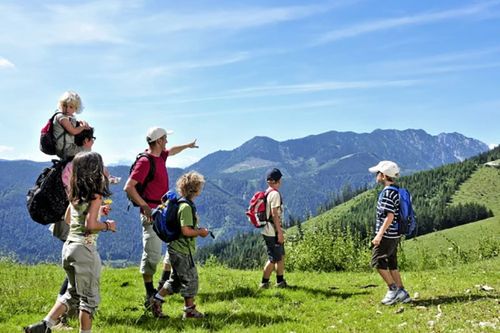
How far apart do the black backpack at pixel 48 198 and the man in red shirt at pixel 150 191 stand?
134cm

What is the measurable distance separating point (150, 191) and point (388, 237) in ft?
16.9

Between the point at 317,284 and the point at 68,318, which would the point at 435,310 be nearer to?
the point at 317,284

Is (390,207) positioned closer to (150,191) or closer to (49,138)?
(150,191)

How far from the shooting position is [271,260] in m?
12.0

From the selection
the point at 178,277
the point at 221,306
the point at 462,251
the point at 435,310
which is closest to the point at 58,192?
the point at 178,277

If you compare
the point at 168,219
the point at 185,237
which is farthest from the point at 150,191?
the point at 185,237

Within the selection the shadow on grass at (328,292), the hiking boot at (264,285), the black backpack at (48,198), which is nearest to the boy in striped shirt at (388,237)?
the shadow on grass at (328,292)

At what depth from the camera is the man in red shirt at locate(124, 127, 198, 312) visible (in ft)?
30.2

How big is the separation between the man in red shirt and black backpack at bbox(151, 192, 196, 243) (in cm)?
41

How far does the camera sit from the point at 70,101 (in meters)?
8.43

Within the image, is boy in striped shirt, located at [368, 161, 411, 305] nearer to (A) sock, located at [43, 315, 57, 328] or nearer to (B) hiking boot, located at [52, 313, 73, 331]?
(B) hiking boot, located at [52, 313, 73, 331]

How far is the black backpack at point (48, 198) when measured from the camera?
25.9 ft

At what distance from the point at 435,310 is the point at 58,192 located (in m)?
7.34

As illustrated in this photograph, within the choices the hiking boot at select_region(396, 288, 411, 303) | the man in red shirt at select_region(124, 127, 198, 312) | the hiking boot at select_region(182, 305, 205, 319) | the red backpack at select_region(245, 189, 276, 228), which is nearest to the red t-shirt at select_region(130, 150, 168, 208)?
the man in red shirt at select_region(124, 127, 198, 312)
